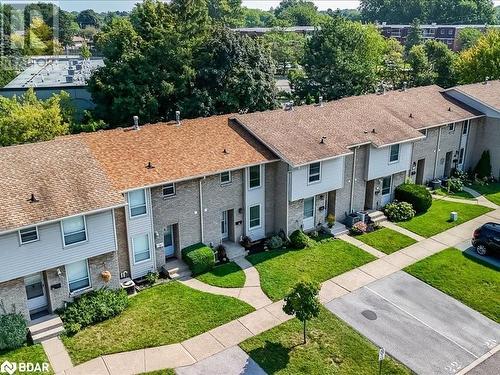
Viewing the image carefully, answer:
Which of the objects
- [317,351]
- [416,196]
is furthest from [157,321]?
[416,196]

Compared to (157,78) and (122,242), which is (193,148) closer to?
(122,242)

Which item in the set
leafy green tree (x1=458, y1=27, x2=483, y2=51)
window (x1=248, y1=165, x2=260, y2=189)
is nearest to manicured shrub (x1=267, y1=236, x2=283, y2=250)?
window (x1=248, y1=165, x2=260, y2=189)

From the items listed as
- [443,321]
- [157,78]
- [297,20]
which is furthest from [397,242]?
[297,20]

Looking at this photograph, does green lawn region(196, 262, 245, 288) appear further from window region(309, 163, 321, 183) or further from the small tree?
window region(309, 163, 321, 183)

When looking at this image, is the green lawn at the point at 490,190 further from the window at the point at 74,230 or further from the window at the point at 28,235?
the window at the point at 28,235

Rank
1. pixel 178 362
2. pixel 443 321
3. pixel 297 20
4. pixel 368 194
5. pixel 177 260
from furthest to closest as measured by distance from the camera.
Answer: pixel 297 20 < pixel 368 194 < pixel 177 260 < pixel 443 321 < pixel 178 362

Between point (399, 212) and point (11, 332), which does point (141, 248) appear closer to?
point (11, 332)
